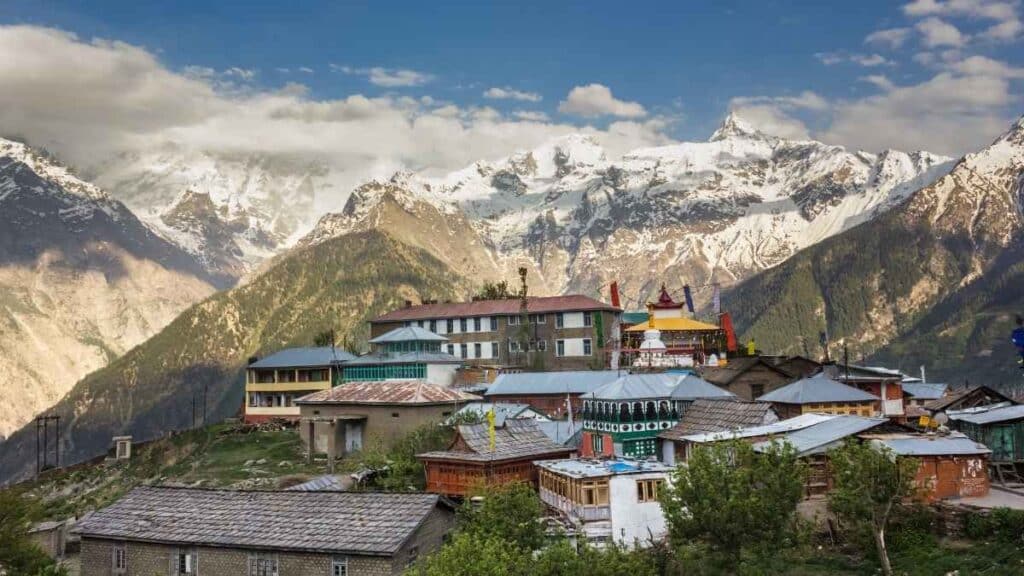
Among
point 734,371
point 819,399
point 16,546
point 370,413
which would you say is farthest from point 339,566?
point 734,371

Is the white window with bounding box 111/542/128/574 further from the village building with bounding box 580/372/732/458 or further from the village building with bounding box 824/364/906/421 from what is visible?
the village building with bounding box 824/364/906/421

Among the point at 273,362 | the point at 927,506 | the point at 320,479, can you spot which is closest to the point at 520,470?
the point at 320,479

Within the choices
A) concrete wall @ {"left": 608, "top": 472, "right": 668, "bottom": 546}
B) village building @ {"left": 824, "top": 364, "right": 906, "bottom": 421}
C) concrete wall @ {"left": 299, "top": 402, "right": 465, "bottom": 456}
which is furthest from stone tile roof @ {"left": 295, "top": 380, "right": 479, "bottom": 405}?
village building @ {"left": 824, "top": 364, "right": 906, "bottom": 421}

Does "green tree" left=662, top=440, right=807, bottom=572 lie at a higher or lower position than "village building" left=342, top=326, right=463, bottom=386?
lower

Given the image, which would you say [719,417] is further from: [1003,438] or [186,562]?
[186,562]

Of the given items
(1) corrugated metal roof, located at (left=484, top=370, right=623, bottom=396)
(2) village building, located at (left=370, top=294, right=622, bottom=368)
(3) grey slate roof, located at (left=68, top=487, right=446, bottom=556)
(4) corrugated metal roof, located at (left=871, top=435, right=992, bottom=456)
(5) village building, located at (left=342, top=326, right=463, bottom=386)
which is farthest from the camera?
(2) village building, located at (left=370, top=294, right=622, bottom=368)

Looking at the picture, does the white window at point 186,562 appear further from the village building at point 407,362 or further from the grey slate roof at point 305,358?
the grey slate roof at point 305,358

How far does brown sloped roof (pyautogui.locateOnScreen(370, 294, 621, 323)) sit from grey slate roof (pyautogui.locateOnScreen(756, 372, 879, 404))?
41.5 meters

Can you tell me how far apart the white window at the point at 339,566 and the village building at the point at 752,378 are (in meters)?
46.7

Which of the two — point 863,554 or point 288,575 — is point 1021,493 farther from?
point 288,575

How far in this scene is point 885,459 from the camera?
41.8 m

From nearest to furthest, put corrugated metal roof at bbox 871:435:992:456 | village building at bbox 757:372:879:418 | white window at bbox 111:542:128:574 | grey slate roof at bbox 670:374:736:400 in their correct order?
corrugated metal roof at bbox 871:435:992:456 < white window at bbox 111:542:128:574 < village building at bbox 757:372:879:418 < grey slate roof at bbox 670:374:736:400

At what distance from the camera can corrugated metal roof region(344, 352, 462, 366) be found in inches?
3757

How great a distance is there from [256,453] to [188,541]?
120 feet
